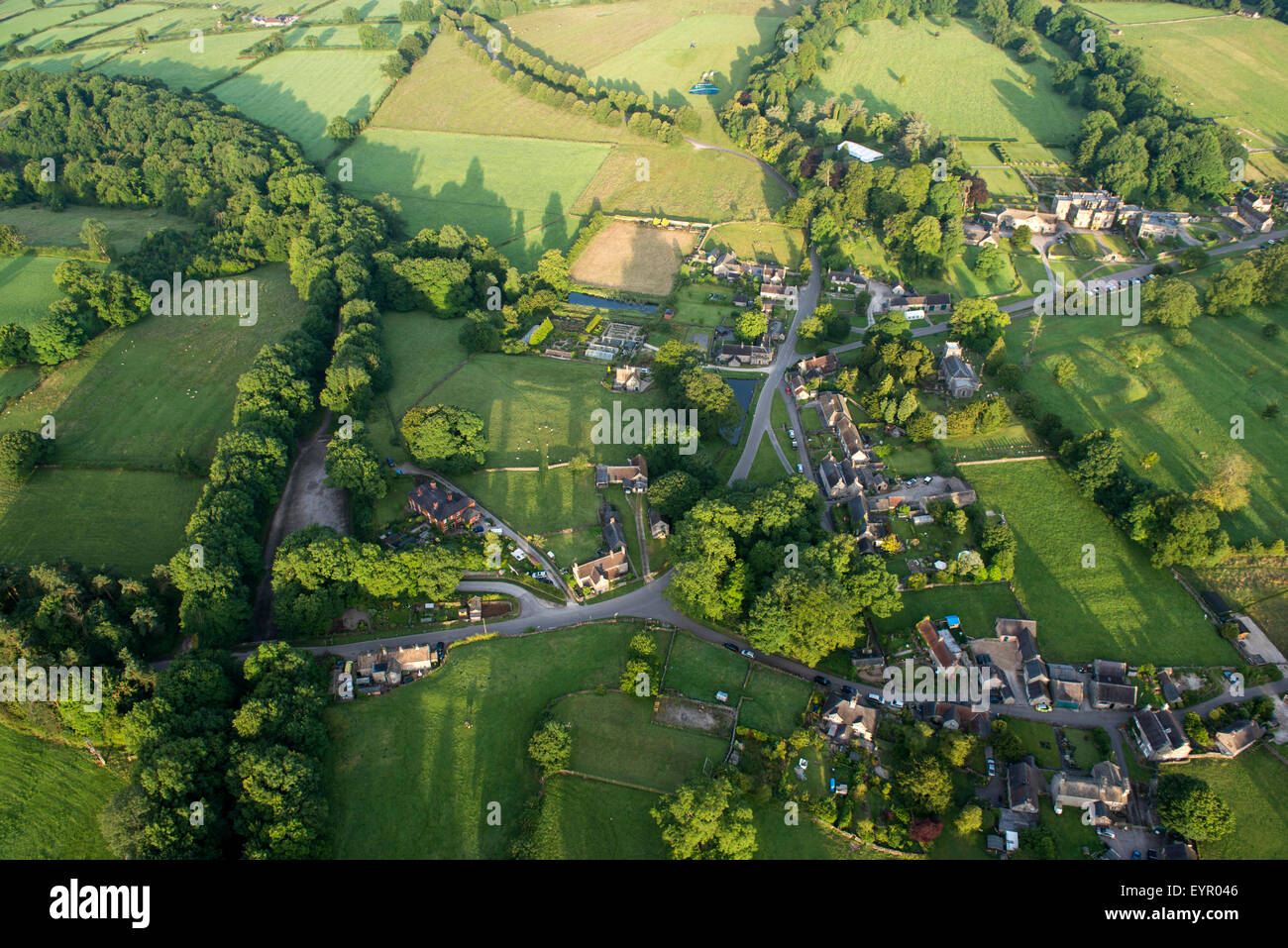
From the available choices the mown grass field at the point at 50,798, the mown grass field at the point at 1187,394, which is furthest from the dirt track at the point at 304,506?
the mown grass field at the point at 1187,394

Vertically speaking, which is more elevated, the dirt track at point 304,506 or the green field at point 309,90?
the green field at point 309,90

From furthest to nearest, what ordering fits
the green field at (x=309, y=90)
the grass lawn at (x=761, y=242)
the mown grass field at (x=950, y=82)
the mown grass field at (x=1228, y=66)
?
the green field at (x=309, y=90) < the mown grass field at (x=950, y=82) < the mown grass field at (x=1228, y=66) < the grass lawn at (x=761, y=242)

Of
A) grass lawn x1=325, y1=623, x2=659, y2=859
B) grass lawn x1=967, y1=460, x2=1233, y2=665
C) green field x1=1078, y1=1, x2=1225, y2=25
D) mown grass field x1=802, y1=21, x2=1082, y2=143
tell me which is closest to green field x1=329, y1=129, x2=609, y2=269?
mown grass field x1=802, y1=21, x2=1082, y2=143

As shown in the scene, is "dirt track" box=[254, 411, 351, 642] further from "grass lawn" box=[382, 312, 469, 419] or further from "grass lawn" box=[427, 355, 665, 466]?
"grass lawn" box=[427, 355, 665, 466]

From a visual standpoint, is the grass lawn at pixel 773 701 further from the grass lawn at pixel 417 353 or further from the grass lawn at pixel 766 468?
the grass lawn at pixel 417 353

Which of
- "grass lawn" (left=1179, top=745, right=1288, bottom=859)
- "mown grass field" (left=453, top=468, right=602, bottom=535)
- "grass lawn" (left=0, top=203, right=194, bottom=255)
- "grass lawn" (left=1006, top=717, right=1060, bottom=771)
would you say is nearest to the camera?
"grass lawn" (left=1179, top=745, right=1288, bottom=859)

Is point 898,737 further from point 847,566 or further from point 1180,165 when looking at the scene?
point 1180,165
